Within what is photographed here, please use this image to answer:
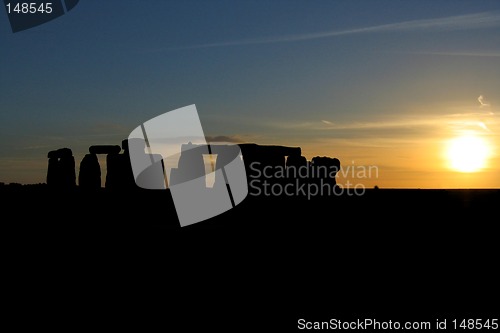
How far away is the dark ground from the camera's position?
1547 centimetres

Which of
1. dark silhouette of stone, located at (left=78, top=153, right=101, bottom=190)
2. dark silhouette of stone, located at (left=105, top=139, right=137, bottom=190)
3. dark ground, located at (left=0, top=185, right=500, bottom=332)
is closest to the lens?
dark ground, located at (left=0, top=185, right=500, bottom=332)

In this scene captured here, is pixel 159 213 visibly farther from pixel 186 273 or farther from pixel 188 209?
pixel 186 273

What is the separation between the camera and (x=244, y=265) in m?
19.3

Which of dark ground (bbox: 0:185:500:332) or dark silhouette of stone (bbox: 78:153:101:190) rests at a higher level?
dark silhouette of stone (bbox: 78:153:101:190)

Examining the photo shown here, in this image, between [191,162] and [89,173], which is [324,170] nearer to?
[191,162]

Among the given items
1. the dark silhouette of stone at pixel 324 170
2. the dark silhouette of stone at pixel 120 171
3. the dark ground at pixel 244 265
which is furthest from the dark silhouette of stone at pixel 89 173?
the dark silhouette of stone at pixel 324 170

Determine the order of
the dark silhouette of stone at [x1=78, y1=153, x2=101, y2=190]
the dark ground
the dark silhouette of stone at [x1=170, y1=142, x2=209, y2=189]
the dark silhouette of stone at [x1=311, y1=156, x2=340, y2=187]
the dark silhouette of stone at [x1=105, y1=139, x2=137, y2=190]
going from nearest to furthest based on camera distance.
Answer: the dark ground
the dark silhouette of stone at [x1=170, y1=142, x2=209, y2=189]
the dark silhouette of stone at [x1=105, y1=139, x2=137, y2=190]
the dark silhouette of stone at [x1=78, y1=153, x2=101, y2=190]
the dark silhouette of stone at [x1=311, y1=156, x2=340, y2=187]

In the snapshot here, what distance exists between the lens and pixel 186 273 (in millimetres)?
18484

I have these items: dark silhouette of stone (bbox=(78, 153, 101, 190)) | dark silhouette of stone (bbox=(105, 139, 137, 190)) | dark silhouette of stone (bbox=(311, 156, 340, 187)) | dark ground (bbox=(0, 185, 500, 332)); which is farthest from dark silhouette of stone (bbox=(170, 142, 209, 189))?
dark silhouette of stone (bbox=(311, 156, 340, 187))

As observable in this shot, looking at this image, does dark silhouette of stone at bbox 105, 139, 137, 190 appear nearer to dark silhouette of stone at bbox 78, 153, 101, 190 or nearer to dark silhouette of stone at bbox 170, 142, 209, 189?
dark silhouette of stone at bbox 78, 153, 101, 190

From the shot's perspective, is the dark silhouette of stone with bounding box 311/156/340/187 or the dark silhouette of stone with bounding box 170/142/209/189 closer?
the dark silhouette of stone with bounding box 170/142/209/189

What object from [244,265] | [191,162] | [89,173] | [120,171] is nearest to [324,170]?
[191,162]

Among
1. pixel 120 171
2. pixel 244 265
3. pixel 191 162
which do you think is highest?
pixel 191 162

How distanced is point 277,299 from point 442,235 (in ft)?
30.3
